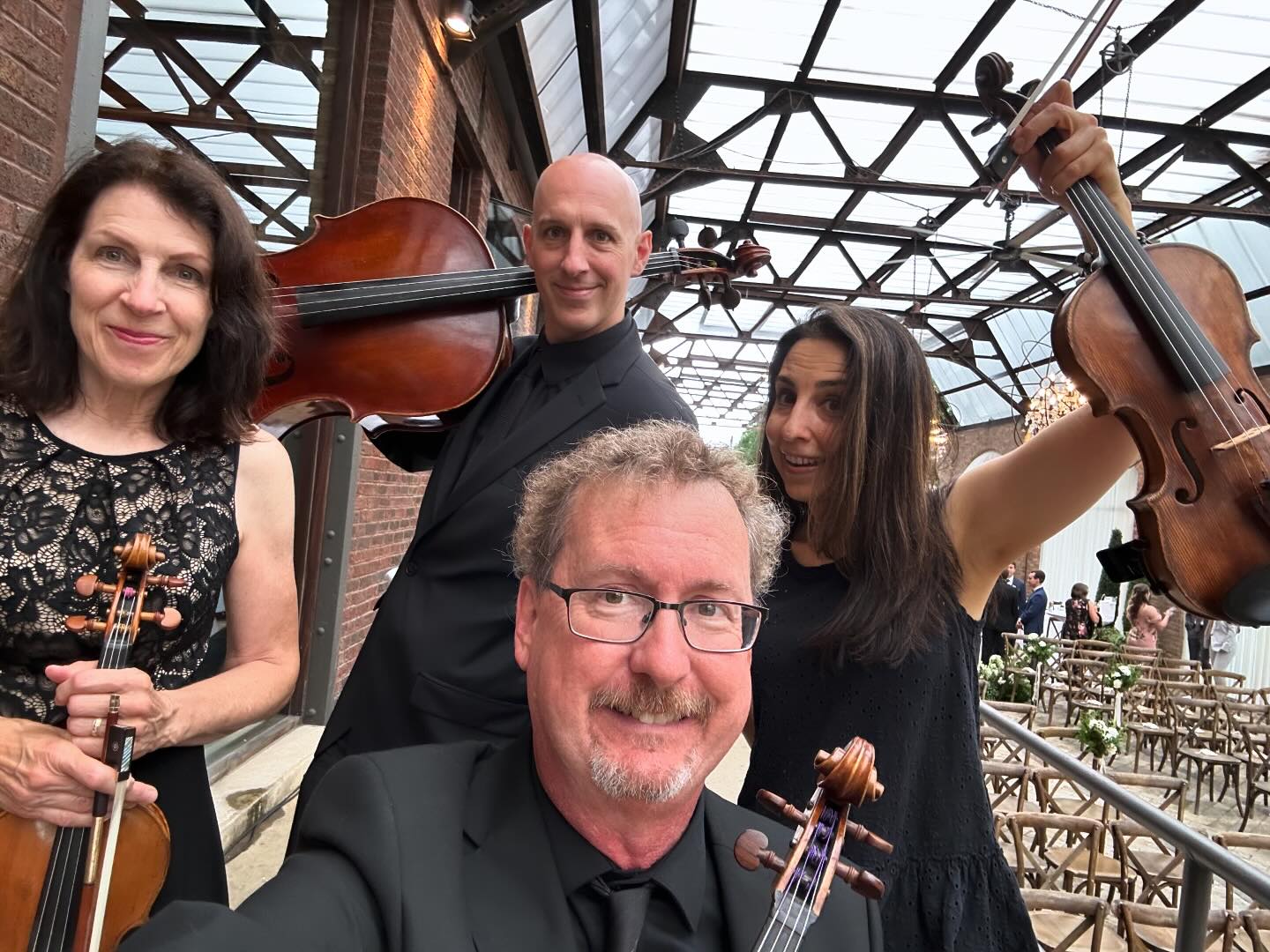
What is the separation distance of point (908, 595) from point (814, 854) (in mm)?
489

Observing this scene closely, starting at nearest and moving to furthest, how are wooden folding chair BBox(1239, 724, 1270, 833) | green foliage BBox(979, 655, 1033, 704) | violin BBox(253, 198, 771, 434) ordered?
1. violin BBox(253, 198, 771, 434)
2. wooden folding chair BBox(1239, 724, 1270, 833)
3. green foliage BBox(979, 655, 1033, 704)

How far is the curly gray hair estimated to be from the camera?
3.43 feet

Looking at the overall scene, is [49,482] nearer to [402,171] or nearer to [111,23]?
[111,23]

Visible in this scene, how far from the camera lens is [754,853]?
86cm

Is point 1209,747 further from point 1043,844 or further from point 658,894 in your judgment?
point 658,894

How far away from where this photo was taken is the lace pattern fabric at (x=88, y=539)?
1135 millimetres

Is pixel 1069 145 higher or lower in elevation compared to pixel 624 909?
higher

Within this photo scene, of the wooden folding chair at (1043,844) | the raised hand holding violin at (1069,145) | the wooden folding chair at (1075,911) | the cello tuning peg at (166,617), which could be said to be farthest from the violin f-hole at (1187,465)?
the wooden folding chair at (1043,844)

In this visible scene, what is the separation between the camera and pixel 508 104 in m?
6.40

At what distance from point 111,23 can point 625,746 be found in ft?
8.20

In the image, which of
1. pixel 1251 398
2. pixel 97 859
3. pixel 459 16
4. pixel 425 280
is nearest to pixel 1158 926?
pixel 1251 398

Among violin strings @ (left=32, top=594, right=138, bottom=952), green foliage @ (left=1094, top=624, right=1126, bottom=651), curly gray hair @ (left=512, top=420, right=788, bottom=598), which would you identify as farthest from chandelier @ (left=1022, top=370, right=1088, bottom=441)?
violin strings @ (left=32, top=594, right=138, bottom=952)

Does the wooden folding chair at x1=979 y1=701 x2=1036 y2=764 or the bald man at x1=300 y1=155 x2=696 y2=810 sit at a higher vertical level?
the bald man at x1=300 y1=155 x2=696 y2=810

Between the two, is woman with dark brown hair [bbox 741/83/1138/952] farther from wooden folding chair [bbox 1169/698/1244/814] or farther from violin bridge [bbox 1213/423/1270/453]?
wooden folding chair [bbox 1169/698/1244/814]
